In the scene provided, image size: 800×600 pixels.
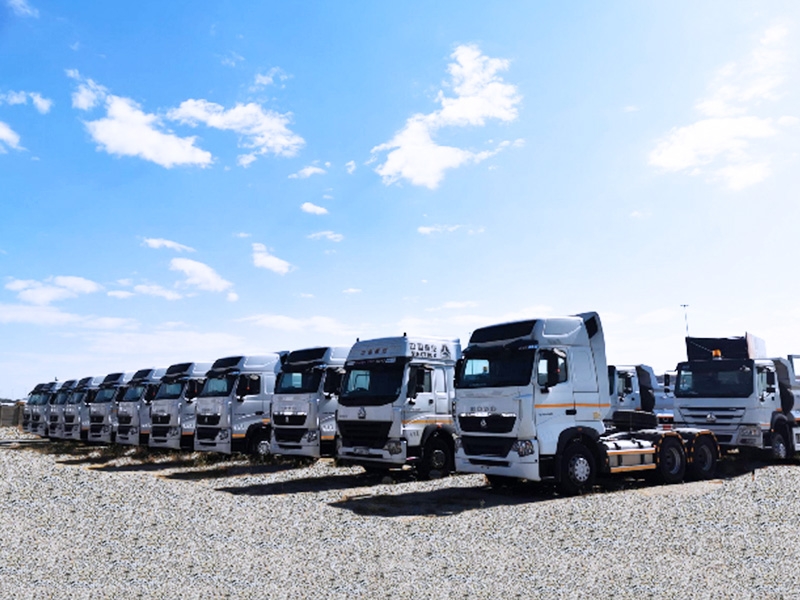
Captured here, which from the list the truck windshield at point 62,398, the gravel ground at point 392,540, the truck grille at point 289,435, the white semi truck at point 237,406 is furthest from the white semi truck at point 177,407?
the truck windshield at point 62,398

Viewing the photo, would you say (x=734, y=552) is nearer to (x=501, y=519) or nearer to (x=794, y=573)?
(x=794, y=573)

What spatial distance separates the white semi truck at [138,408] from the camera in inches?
901

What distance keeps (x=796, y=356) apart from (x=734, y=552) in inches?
490

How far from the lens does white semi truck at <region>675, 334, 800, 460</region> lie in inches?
664

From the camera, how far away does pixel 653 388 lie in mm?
24266

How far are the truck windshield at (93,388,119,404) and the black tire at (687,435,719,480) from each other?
2005 cm

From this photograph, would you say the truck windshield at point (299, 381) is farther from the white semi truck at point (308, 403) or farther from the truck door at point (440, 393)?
the truck door at point (440, 393)

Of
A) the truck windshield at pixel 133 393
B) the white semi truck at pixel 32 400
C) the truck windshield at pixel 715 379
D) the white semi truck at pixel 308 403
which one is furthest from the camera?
the white semi truck at pixel 32 400

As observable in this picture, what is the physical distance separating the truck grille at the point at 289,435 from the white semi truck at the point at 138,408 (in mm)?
6974

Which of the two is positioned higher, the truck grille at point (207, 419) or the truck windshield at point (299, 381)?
the truck windshield at point (299, 381)

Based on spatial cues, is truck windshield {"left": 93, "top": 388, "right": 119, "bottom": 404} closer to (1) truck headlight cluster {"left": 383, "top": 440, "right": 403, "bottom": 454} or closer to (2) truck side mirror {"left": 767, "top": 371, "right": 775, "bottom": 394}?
(1) truck headlight cluster {"left": 383, "top": 440, "right": 403, "bottom": 454}

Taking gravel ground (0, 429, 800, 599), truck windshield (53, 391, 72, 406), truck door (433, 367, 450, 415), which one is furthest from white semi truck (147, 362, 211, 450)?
truck windshield (53, 391, 72, 406)

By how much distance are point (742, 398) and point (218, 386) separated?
13946 millimetres

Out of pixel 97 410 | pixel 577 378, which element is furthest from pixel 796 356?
pixel 97 410
